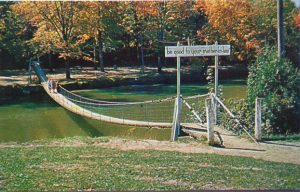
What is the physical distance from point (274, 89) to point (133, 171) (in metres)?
4.76

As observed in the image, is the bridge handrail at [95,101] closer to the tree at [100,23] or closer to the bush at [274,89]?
the tree at [100,23]

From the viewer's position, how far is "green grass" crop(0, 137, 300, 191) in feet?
19.5

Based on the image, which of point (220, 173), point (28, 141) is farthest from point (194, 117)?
point (220, 173)

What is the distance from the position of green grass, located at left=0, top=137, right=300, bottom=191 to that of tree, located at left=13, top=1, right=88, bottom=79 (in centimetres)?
202

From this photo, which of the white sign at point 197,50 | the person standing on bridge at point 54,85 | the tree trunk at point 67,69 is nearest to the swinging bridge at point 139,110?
the person standing on bridge at point 54,85

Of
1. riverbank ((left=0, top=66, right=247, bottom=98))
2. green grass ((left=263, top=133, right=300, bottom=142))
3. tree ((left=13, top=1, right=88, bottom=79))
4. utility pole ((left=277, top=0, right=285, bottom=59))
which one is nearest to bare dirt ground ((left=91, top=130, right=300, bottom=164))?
green grass ((left=263, top=133, right=300, bottom=142))

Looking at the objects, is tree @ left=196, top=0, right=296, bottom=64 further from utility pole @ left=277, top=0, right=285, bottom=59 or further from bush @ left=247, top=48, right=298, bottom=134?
bush @ left=247, top=48, right=298, bottom=134

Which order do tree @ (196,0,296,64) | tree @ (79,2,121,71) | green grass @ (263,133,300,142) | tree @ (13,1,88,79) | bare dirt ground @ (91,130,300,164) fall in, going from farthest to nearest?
tree @ (196,0,296,64), green grass @ (263,133,300,142), tree @ (79,2,121,71), tree @ (13,1,88,79), bare dirt ground @ (91,130,300,164)

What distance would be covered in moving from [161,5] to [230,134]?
9.82 feet

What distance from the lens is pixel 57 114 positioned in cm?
1005

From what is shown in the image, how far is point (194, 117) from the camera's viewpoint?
10906mm

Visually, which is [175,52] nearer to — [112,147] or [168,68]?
[168,68]

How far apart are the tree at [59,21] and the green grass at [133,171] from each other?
6.63ft

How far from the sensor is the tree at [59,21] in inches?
336
